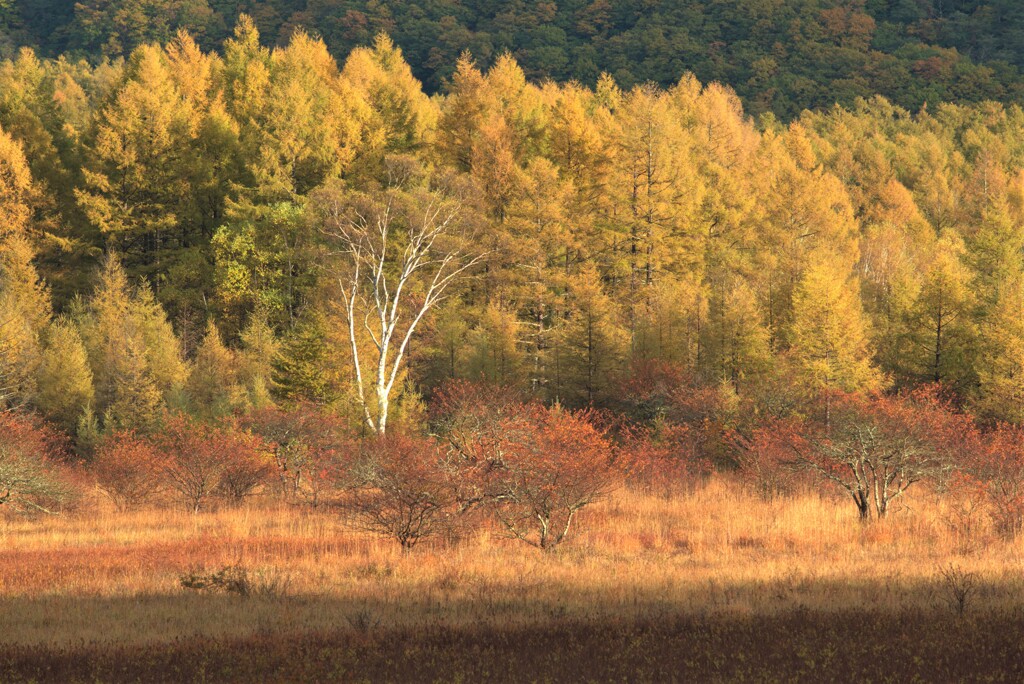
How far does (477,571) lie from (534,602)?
261 centimetres

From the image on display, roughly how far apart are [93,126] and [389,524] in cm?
3911

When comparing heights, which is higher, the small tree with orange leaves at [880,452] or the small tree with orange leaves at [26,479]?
the small tree with orange leaves at [880,452]

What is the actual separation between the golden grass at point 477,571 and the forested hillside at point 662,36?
83739mm

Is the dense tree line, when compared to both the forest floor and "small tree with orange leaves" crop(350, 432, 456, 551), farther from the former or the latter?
the forest floor

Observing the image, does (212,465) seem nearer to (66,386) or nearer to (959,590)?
(66,386)

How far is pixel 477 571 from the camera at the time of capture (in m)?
16.4

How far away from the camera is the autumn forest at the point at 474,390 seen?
13.1 metres

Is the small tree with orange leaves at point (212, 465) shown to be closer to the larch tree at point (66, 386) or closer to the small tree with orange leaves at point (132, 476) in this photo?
the small tree with orange leaves at point (132, 476)

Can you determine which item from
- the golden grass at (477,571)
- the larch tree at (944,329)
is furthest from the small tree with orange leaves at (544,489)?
the larch tree at (944,329)

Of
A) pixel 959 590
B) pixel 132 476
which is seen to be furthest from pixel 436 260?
pixel 959 590

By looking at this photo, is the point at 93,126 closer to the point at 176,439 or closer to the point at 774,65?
the point at 176,439

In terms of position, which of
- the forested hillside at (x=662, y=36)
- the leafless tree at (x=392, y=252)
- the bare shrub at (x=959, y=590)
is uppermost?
the forested hillside at (x=662, y=36)

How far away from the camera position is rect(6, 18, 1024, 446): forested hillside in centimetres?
3447

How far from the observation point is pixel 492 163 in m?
45.2
